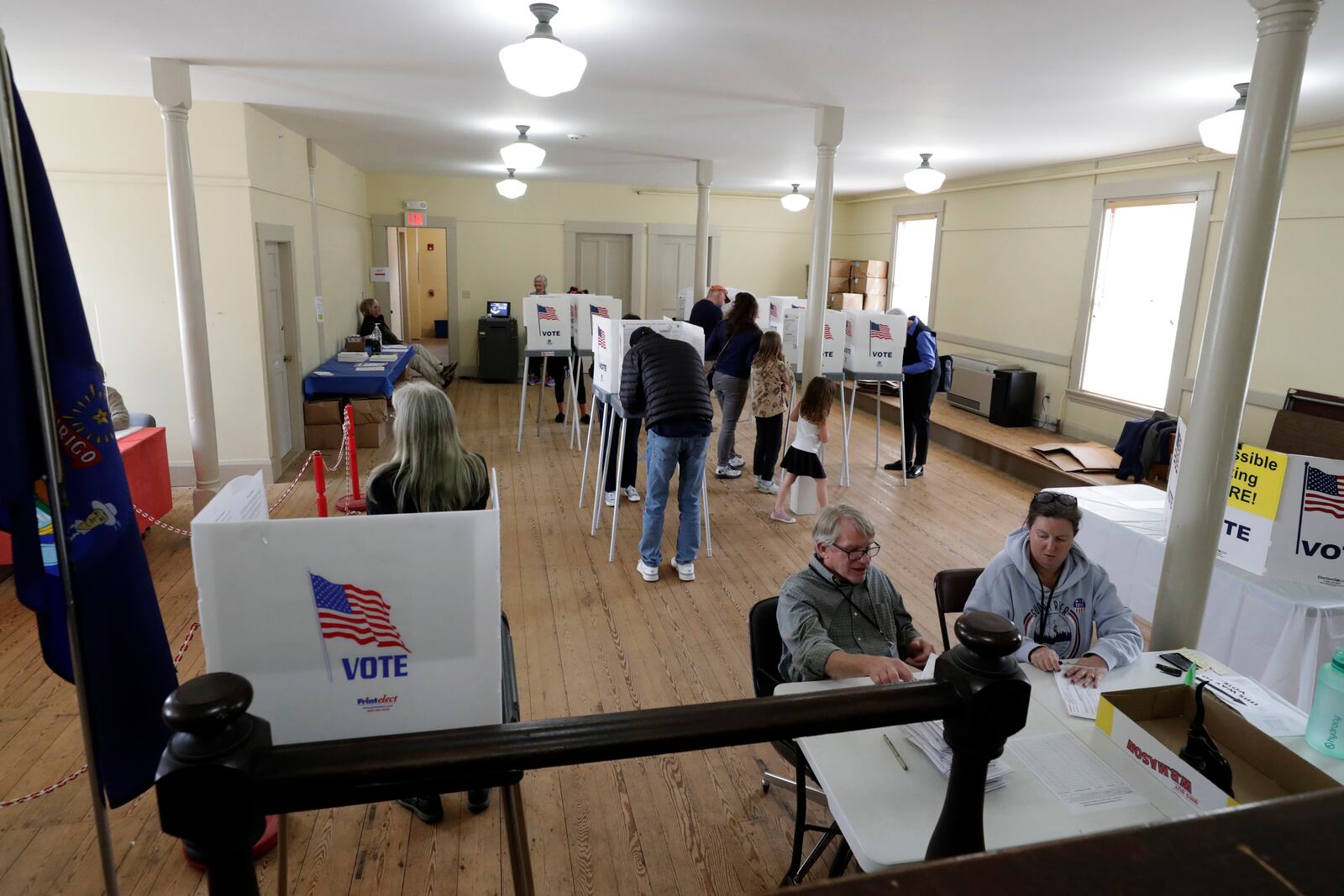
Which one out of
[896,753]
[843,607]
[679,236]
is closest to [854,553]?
[843,607]

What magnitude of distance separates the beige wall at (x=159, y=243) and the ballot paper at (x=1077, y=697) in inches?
236

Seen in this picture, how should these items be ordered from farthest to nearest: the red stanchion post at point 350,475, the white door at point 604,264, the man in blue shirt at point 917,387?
the white door at point 604,264 → the man in blue shirt at point 917,387 → the red stanchion post at point 350,475

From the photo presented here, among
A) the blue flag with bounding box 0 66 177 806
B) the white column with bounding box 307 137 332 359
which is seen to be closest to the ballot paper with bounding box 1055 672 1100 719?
the blue flag with bounding box 0 66 177 806

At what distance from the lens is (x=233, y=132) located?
585 centimetres

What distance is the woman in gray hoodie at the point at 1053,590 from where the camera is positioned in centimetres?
252

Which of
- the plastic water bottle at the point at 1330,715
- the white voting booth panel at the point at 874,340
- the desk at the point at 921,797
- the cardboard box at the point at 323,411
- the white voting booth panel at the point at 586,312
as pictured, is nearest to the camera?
the desk at the point at 921,797

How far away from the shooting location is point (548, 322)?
24.5ft

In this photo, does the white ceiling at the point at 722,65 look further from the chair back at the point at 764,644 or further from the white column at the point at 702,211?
the chair back at the point at 764,644

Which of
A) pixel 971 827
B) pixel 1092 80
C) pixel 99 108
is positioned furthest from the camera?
pixel 99 108

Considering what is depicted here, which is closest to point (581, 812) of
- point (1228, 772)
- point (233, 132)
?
point (1228, 772)

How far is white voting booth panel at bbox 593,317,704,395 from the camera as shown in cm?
526

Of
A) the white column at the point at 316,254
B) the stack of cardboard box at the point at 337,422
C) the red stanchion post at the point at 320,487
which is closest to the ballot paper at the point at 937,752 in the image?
the red stanchion post at the point at 320,487

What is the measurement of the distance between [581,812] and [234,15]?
3844 mm

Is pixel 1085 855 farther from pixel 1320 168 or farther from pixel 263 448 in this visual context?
pixel 1320 168
